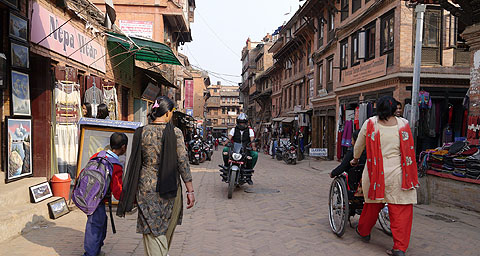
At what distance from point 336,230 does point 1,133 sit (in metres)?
5.33

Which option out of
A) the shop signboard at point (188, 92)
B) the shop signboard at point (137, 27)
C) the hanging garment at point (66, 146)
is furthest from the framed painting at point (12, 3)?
the shop signboard at point (188, 92)

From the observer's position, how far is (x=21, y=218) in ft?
17.0

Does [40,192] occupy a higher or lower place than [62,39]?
lower

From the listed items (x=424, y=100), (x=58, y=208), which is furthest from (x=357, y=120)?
(x=58, y=208)

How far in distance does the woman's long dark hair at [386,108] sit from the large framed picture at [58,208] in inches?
198

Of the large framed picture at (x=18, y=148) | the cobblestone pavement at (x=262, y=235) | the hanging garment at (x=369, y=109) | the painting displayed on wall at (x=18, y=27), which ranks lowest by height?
the cobblestone pavement at (x=262, y=235)

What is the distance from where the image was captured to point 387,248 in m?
4.75

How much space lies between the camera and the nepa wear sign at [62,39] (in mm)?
→ 6949

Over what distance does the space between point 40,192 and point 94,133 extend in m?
1.27

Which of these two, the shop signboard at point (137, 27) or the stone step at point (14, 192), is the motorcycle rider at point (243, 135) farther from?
the shop signboard at point (137, 27)

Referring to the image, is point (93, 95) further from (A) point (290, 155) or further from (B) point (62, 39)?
(A) point (290, 155)

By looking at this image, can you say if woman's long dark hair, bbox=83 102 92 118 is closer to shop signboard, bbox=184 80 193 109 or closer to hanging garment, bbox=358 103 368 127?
hanging garment, bbox=358 103 368 127

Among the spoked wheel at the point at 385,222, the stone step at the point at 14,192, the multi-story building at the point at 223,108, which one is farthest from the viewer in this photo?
the multi-story building at the point at 223,108

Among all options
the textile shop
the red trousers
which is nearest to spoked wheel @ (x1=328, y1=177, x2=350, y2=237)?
the red trousers
